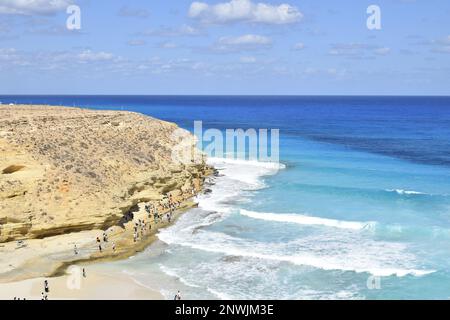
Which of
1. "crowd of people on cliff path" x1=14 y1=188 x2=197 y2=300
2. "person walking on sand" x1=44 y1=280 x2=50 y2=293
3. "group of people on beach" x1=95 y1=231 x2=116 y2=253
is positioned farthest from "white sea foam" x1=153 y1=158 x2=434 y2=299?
"person walking on sand" x1=44 y1=280 x2=50 y2=293

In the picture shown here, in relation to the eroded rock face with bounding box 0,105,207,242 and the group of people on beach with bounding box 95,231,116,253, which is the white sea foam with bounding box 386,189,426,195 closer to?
the eroded rock face with bounding box 0,105,207,242

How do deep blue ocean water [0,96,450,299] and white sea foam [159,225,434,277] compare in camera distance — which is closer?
deep blue ocean water [0,96,450,299]

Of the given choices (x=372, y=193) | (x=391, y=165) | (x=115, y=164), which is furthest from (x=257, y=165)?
(x=115, y=164)

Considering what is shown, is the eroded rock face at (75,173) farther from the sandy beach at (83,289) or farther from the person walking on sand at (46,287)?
the person walking on sand at (46,287)

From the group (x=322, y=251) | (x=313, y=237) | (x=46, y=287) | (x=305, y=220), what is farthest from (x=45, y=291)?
(x=305, y=220)
